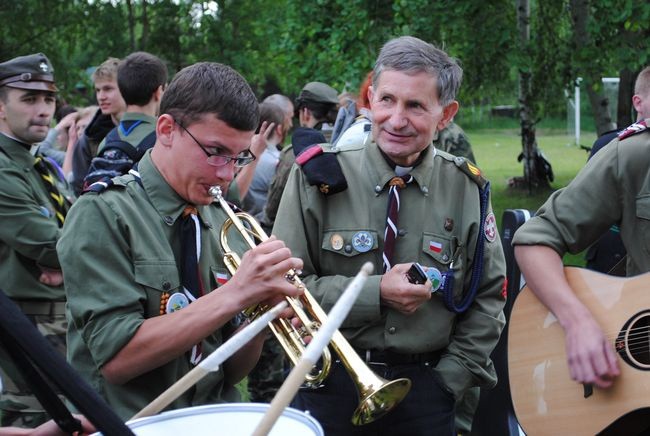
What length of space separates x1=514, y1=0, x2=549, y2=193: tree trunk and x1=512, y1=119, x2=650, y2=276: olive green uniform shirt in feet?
33.8

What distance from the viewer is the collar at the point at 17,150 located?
486 cm

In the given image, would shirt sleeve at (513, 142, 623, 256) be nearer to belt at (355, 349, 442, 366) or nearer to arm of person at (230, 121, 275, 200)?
belt at (355, 349, 442, 366)

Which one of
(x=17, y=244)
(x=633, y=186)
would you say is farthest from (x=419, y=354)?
(x=17, y=244)

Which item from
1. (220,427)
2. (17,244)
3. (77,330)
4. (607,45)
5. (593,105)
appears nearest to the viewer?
(220,427)

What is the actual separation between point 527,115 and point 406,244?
1410 cm

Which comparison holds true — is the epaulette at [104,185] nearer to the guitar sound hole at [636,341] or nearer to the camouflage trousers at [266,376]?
the guitar sound hole at [636,341]

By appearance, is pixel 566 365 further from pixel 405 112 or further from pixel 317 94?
pixel 317 94

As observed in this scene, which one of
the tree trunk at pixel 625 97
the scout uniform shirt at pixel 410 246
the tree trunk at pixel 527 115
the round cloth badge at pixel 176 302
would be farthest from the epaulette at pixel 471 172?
the tree trunk at pixel 625 97

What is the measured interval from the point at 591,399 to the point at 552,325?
33cm

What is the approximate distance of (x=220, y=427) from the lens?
1.93 m

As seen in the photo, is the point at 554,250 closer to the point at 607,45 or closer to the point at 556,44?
the point at 607,45

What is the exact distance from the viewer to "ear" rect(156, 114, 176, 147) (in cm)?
274

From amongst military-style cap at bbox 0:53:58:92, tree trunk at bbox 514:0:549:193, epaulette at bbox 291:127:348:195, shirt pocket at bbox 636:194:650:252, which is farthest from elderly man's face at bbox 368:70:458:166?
tree trunk at bbox 514:0:549:193

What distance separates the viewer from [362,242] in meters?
3.23
